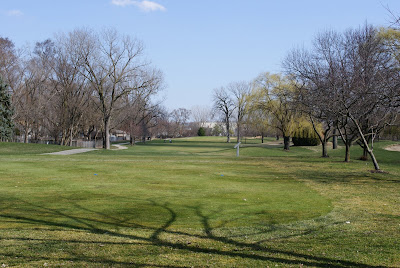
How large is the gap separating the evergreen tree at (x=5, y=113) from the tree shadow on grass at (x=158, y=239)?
3837 centimetres

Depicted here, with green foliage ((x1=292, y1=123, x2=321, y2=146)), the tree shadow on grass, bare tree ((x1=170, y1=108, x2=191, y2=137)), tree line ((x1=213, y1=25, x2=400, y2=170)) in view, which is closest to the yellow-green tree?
green foliage ((x1=292, y1=123, x2=321, y2=146))

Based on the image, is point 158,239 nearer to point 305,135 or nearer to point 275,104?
point 275,104

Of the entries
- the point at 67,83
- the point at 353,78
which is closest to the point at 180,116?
the point at 67,83

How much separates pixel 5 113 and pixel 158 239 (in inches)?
1707

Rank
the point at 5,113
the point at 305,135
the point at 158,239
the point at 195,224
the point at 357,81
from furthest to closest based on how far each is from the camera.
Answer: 1. the point at 305,135
2. the point at 5,113
3. the point at 357,81
4. the point at 195,224
5. the point at 158,239

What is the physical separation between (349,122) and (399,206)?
2237 centimetres

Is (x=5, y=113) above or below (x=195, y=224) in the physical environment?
above

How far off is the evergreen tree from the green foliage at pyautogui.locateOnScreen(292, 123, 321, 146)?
32.8 m

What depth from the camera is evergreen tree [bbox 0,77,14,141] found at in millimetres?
43656

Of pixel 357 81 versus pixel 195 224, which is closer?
pixel 195 224

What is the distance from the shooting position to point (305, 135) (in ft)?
155

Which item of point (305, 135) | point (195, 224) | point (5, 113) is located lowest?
point (195, 224)

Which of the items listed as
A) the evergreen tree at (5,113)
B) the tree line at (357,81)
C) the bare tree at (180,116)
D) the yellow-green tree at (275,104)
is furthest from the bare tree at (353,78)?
the bare tree at (180,116)

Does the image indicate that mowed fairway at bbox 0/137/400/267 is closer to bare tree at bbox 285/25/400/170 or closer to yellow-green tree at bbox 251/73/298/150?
bare tree at bbox 285/25/400/170
